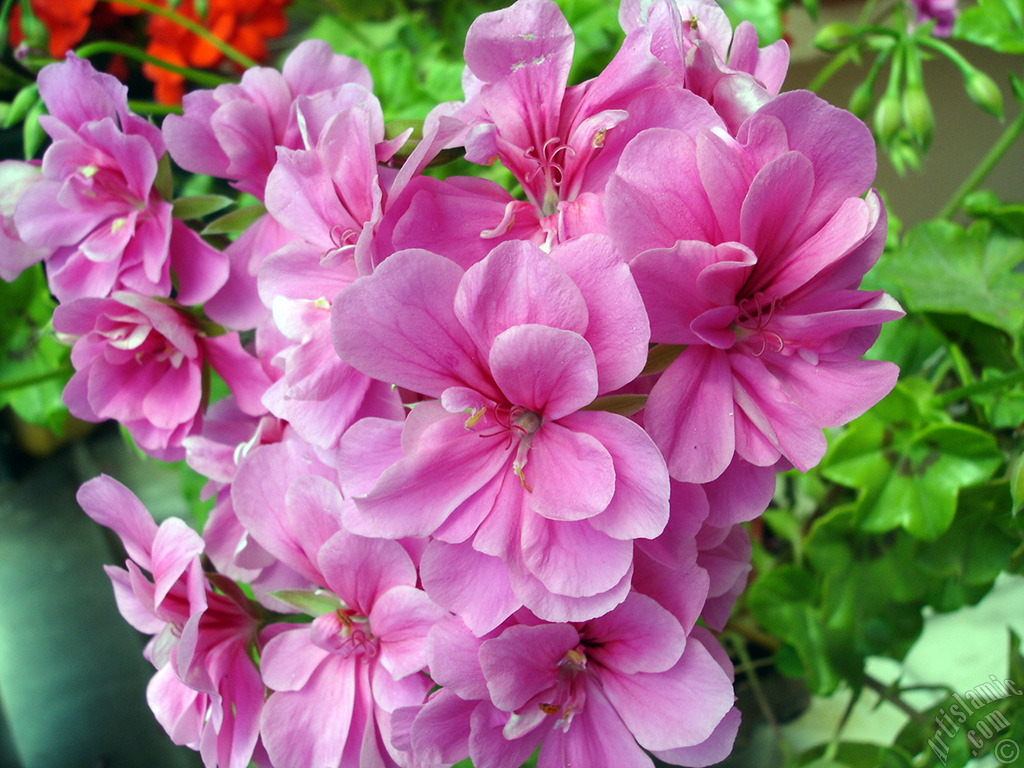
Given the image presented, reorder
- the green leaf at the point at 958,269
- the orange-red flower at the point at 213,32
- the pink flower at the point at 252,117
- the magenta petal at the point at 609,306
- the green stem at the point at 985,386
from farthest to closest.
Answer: the orange-red flower at the point at 213,32
the green leaf at the point at 958,269
the green stem at the point at 985,386
the pink flower at the point at 252,117
the magenta petal at the point at 609,306

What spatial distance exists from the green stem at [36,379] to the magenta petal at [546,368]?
1.46 feet

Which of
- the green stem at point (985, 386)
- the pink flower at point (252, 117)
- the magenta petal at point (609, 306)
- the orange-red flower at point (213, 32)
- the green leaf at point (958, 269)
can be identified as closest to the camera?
the magenta petal at point (609, 306)

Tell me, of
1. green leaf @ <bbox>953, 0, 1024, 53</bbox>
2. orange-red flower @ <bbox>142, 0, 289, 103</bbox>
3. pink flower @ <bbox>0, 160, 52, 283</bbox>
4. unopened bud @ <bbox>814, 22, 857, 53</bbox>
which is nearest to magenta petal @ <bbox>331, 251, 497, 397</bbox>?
pink flower @ <bbox>0, 160, 52, 283</bbox>

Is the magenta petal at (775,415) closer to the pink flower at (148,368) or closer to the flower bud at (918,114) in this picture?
the pink flower at (148,368)

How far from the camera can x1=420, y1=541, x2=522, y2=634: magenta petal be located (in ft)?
0.87

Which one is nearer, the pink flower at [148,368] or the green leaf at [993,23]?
the pink flower at [148,368]

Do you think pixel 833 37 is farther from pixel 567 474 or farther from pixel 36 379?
pixel 36 379

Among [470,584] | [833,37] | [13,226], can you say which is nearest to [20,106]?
[13,226]

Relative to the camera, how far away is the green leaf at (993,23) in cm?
61

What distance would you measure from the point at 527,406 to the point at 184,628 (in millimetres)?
158

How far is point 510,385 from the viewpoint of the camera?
26 cm

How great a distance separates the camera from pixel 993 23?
2.04ft

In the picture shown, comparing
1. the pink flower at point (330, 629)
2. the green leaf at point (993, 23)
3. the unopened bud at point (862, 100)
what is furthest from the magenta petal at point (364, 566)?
the green leaf at point (993, 23)

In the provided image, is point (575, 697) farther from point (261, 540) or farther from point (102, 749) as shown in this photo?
point (102, 749)
